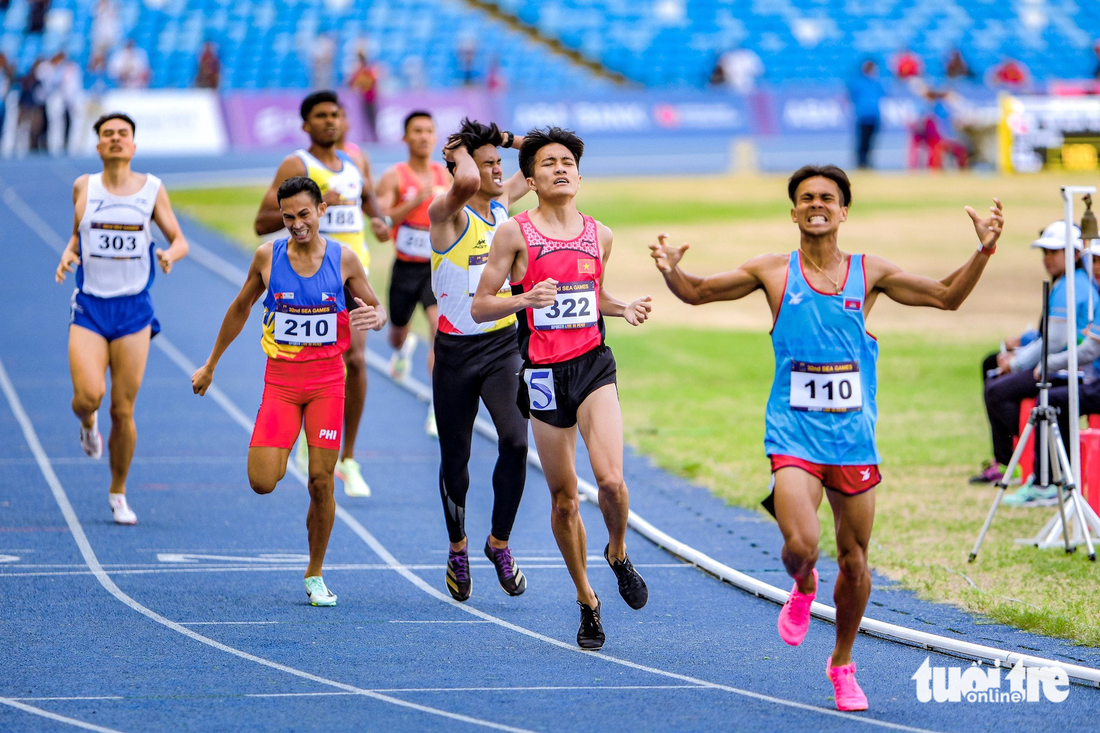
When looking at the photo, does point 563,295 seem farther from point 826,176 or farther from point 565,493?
point 826,176

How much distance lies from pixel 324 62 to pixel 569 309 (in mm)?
29680

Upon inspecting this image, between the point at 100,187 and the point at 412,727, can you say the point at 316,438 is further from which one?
the point at 100,187

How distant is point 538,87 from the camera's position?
127ft

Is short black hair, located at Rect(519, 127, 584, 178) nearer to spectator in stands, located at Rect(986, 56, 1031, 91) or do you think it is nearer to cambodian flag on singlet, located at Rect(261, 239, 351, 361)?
cambodian flag on singlet, located at Rect(261, 239, 351, 361)

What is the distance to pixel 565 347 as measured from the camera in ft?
20.9

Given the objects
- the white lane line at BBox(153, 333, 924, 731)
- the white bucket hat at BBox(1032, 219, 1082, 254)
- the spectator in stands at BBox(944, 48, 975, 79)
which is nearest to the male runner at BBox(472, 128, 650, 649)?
the white lane line at BBox(153, 333, 924, 731)

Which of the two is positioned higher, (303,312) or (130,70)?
(130,70)

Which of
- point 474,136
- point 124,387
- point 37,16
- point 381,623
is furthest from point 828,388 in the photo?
point 37,16

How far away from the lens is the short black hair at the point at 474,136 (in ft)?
22.9

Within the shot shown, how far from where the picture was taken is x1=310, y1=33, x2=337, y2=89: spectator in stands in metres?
34.7

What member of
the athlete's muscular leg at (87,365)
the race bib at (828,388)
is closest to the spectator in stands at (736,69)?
the athlete's muscular leg at (87,365)

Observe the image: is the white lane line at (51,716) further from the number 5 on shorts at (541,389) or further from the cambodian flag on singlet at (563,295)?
the cambodian flag on singlet at (563,295)

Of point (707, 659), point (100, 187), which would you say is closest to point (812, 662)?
point (707, 659)

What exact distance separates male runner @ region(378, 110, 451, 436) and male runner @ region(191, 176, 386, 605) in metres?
3.51
